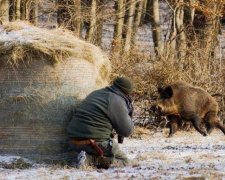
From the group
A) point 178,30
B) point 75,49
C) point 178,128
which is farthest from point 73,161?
point 178,30

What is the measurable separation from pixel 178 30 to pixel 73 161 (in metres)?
13.8

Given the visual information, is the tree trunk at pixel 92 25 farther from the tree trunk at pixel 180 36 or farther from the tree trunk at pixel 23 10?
the tree trunk at pixel 180 36

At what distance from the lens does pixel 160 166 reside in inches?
360

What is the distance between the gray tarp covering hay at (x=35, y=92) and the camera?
9609mm

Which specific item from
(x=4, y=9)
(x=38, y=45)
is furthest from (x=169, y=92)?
(x=4, y=9)

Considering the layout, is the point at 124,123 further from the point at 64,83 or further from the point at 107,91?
the point at 64,83

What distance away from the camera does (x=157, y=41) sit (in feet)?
79.2

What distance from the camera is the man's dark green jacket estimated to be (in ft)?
29.9

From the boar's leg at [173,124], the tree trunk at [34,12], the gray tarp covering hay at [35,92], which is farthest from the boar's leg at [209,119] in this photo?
the tree trunk at [34,12]

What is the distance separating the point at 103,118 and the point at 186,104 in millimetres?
3800

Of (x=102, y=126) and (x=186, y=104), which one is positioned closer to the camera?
(x=102, y=126)

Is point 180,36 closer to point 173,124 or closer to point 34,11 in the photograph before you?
point 34,11

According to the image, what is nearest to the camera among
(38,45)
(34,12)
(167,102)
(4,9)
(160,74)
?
(38,45)

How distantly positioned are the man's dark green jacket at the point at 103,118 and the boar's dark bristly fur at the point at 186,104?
11.0ft
